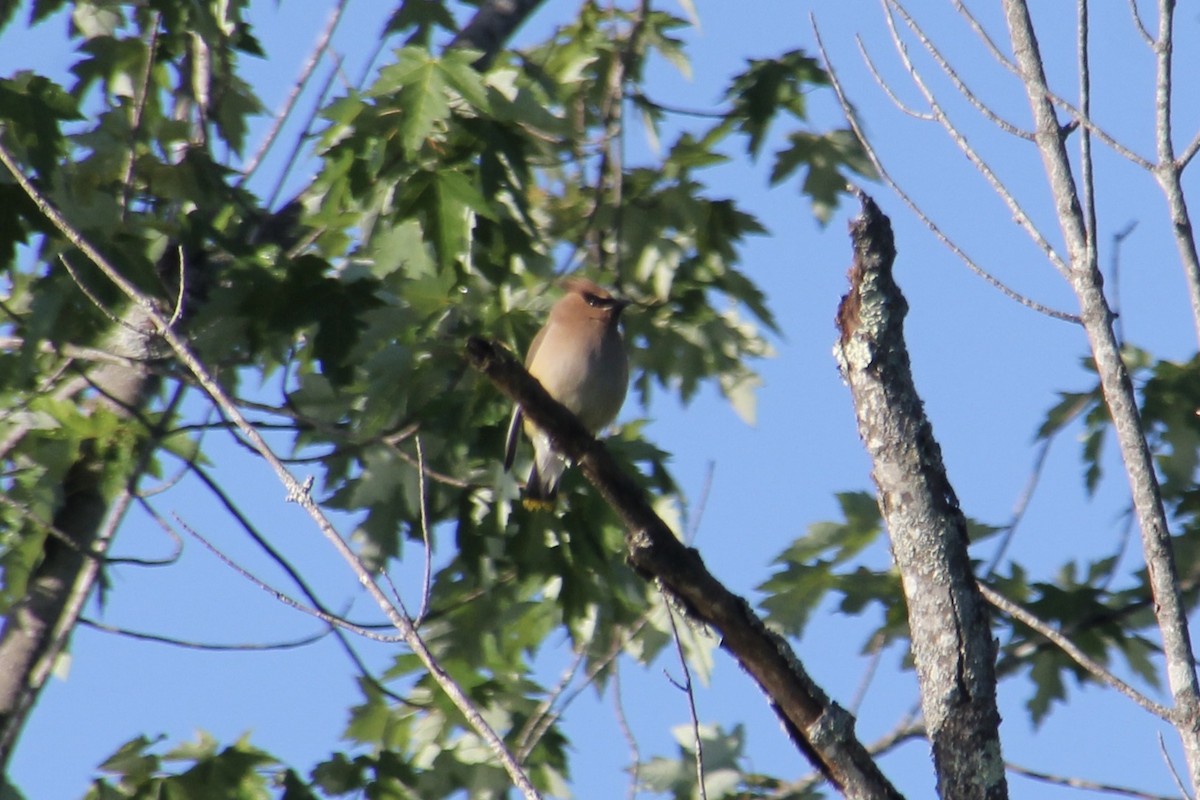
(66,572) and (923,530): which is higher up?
(66,572)

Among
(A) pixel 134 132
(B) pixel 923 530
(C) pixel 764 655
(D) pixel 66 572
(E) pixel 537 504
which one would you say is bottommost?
(C) pixel 764 655

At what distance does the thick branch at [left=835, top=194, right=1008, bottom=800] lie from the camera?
8.82 feet

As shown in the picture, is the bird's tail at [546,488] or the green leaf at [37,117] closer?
the green leaf at [37,117]

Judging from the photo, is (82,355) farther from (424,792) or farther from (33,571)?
(424,792)

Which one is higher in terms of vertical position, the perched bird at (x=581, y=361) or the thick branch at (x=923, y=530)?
the perched bird at (x=581, y=361)

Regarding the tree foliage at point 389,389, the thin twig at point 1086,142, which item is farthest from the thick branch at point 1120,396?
the tree foliage at point 389,389

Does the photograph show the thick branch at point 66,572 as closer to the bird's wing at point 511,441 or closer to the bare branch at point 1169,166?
the bird's wing at point 511,441

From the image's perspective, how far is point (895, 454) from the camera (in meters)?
2.84

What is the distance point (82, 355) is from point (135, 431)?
0.31 metres

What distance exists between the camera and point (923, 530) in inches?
110

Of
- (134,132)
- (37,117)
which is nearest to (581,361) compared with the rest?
(134,132)

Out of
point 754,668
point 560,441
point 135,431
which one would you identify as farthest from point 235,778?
→ point 754,668

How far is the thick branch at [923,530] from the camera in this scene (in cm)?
269

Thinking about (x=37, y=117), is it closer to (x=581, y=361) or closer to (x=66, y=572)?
(x=66, y=572)
